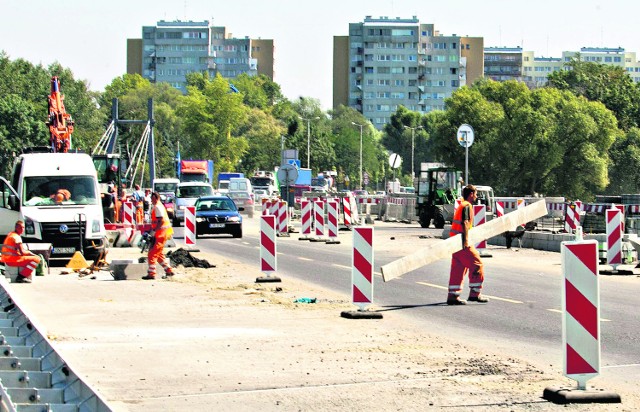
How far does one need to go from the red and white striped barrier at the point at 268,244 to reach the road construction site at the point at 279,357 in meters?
1.67

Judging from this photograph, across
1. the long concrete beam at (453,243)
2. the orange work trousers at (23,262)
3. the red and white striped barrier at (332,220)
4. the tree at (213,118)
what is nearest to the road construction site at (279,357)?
the long concrete beam at (453,243)

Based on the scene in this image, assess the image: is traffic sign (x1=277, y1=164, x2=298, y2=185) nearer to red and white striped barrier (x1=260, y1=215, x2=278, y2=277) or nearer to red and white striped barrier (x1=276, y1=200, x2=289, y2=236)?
red and white striped barrier (x1=276, y1=200, x2=289, y2=236)

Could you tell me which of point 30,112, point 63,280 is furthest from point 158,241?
point 30,112

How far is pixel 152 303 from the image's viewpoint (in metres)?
18.6

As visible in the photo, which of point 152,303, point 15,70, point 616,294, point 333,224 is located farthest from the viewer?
point 15,70

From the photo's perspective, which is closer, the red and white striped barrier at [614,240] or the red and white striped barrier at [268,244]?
the red and white striped barrier at [268,244]

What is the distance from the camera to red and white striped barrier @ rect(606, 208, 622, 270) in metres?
25.5

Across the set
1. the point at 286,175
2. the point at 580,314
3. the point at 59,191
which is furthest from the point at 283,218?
the point at 580,314

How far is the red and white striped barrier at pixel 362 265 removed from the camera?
1605 centimetres

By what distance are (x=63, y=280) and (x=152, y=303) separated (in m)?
5.79

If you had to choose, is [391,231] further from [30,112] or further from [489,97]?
[30,112]

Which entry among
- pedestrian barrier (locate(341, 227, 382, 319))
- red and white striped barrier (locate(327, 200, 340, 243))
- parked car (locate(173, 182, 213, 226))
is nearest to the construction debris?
pedestrian barrier (locate(341, 227, 382, 319))

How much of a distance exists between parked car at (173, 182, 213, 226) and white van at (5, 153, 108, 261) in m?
24.4

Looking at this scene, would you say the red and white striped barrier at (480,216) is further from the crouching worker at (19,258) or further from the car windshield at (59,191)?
the crouching worker at (19,258)
